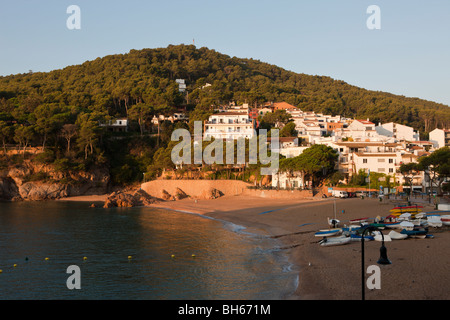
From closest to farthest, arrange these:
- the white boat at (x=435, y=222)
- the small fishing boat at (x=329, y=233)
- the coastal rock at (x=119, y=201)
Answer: the small fishing boat at (x=329, y=233) < the white boat at (x=435, y=222) < the coastal rock at (x=119, y=201)

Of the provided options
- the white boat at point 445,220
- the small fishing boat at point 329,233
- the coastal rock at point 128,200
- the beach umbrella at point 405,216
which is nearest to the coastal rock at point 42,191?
the coastal rock at point 128,200

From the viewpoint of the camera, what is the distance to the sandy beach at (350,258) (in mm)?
14516

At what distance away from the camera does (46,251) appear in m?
25.7

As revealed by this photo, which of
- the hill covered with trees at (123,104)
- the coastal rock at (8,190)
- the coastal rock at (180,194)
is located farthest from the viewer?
the hill covered with trees at (123,104)

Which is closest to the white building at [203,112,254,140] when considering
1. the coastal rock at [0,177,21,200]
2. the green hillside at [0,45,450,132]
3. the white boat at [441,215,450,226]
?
the green hillside at [0,45,450,132]

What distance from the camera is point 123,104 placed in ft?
323

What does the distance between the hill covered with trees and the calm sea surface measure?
113ft

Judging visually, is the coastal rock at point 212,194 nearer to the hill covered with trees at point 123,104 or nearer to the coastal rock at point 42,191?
the hill covered with trees at point 123,104

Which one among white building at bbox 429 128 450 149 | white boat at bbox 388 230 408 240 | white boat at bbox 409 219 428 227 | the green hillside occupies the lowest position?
white boat at bbox 388 230 408 240

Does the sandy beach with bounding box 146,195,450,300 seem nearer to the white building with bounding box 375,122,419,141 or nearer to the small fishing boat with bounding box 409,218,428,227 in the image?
the small fishing boat with bounding box 409,218,428,227

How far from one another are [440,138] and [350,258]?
81603 mm

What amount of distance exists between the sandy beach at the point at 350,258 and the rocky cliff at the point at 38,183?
135ft

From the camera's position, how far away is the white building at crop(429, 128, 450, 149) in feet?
289
